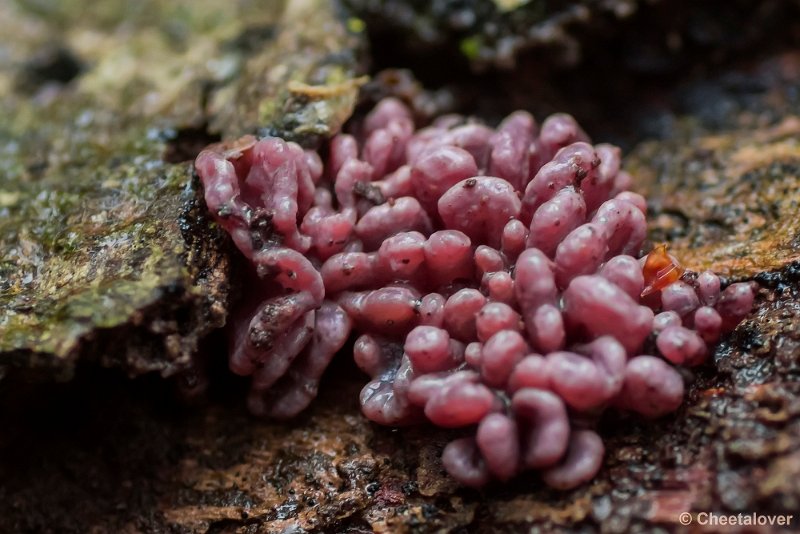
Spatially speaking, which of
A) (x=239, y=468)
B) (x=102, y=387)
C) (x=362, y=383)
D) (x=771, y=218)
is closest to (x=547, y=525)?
(x=362, y=383)

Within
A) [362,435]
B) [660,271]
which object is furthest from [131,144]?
[660,271]

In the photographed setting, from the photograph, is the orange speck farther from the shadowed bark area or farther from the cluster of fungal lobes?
the shadowed bark area

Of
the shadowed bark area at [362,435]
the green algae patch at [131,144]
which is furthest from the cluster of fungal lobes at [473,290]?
the green algae patch at [131,144]

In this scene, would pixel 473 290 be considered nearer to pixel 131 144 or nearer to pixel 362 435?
pixel 362 435
